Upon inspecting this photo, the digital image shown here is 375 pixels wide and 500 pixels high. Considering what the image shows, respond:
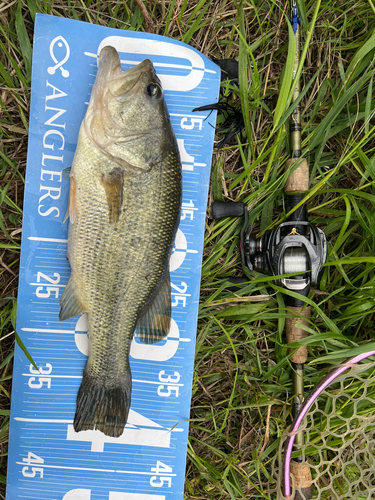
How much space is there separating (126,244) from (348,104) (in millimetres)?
1699

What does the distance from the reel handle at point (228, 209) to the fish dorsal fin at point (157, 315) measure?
20.3 inches

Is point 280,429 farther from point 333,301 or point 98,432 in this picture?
point 98,432

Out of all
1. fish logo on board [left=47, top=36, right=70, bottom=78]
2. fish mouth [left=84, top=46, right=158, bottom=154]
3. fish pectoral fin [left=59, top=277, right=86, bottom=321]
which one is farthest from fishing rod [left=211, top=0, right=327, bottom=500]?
fish logo on board [left=47, top=36, right=70, bottom=78]

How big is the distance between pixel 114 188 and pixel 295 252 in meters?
1.10

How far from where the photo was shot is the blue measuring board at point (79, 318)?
6.52ft

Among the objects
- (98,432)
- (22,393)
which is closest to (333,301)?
(98,432)

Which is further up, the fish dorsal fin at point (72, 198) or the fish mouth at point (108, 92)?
the fish mouth at point (108, 92)

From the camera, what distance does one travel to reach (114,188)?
164 cm

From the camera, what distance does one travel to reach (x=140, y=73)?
5.50 ft

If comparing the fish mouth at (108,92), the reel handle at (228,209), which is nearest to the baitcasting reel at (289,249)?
the reel handle at (228,209)

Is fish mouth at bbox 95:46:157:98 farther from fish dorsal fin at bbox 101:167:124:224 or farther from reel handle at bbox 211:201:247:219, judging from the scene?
reel handle at bbox 211:201:247:219

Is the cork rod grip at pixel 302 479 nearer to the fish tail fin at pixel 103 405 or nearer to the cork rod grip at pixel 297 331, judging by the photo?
the cork rod grip at pixel 297 331

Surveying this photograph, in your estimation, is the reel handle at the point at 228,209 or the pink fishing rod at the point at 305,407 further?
the reel handle at the point at 228,209

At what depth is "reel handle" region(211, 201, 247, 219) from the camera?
2.07 meters
